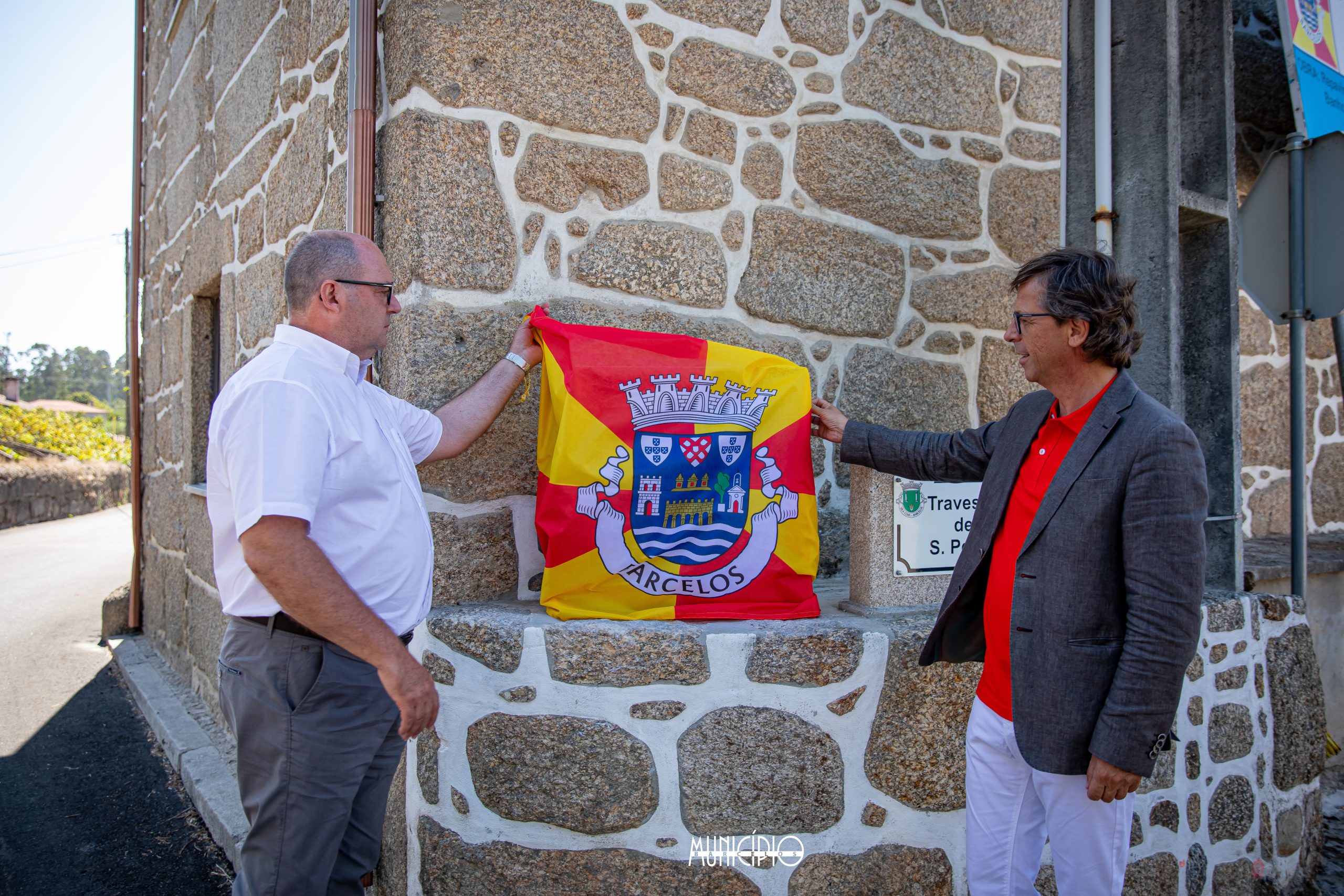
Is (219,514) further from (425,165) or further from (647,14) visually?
(647,14)

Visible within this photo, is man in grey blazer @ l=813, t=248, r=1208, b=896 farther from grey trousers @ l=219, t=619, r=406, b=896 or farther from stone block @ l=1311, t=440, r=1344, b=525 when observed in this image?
stone block @ l=1311, t=440, r=1344, b=525

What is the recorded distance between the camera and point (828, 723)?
2.22 metres

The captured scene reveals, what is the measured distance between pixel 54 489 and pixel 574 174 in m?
15.7

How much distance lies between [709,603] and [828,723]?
18.0 inches

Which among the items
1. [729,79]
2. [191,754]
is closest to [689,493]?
[729,79]

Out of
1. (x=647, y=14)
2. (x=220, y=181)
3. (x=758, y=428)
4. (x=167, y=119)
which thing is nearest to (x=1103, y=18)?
(x=647, y=14)

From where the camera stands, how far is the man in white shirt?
1608 millimetres

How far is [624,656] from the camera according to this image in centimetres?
212

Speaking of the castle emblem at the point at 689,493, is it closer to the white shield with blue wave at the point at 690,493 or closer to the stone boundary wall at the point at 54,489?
the white shield with blue wave at the point at 690,493

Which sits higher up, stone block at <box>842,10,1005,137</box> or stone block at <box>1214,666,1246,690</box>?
stone block at <box>842,10,1005,137</box>

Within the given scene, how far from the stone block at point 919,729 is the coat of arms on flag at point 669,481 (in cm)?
30

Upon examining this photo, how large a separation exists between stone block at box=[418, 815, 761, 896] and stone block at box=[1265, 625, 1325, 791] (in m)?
2.19

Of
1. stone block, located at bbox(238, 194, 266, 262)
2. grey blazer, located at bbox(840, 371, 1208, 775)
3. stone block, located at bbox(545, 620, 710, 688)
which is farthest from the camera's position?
stone block, located at bbox(238, 194, 266, 262)
